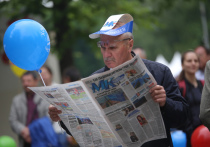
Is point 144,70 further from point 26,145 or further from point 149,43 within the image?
point 149,43

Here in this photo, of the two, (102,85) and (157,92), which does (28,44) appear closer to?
(102,85)

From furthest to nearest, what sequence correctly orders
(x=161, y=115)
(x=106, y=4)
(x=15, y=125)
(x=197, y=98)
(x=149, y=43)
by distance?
(x=149, y=43), (x=106, y=4), (x=15, y=125), (x=197, y=98), (x=161, y=115)

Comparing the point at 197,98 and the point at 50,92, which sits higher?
the point at 50,92

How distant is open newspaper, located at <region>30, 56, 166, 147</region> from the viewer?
2797mm

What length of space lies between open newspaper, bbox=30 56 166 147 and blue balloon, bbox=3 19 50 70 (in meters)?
0.66

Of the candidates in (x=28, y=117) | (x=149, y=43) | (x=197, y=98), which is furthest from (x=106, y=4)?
(x=149, y=43)

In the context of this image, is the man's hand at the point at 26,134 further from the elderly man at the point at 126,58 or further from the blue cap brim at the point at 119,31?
the blue cap brim at the point at 119,31

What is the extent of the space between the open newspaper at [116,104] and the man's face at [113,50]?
1.19 feet

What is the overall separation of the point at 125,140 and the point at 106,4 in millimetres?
7032

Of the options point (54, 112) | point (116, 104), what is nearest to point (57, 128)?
point (54, 112)

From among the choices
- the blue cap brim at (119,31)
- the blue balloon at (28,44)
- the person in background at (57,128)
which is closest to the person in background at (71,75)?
the person in background at (57,128)

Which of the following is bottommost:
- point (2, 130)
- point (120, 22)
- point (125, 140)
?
point (2, 130)

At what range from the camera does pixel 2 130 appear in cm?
1084

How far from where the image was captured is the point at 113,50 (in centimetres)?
316
